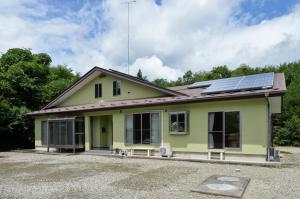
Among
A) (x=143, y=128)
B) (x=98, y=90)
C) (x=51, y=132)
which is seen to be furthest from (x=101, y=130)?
(x=143, y=128)

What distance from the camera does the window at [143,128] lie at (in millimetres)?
12898

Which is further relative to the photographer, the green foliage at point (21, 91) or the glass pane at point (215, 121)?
the green foliage at point (21, 91)

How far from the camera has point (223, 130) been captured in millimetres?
10945

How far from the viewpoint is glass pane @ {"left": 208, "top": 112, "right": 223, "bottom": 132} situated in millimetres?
11076

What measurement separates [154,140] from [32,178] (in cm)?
586

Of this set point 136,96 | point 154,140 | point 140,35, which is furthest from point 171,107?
point 140,35

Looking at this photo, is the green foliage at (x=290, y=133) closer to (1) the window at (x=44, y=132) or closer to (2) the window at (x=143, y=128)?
(2) the window at (x=143, y=128)

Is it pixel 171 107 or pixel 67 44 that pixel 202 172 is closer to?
pixel 171 107

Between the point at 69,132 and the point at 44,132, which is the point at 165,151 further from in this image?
the point at 44,132

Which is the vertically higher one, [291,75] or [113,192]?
[291,75]

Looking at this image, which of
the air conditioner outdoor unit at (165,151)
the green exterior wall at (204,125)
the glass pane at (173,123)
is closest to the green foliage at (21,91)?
the green exterior wall at (204,125)

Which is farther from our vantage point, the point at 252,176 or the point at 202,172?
the point at 202,172

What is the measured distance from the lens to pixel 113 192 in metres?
6.39

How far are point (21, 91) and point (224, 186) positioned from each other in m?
19.2
